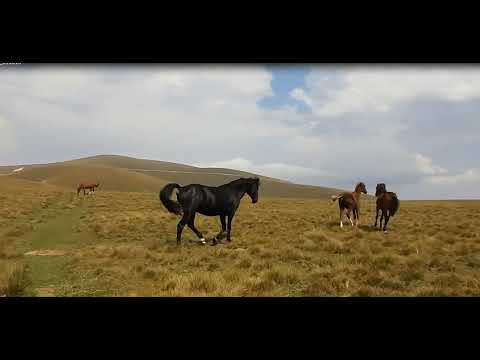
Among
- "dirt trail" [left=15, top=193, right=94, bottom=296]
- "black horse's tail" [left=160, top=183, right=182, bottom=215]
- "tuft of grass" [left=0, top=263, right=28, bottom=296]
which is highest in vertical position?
"black horse's tail" [left=160, top=183, right=182, bottom=215]

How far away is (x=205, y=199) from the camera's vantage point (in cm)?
1028

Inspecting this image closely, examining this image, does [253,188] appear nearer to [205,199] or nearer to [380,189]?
[205,199]

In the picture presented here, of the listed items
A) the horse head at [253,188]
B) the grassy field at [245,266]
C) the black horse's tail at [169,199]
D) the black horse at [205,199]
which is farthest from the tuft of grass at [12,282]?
the horse head at [253,188]

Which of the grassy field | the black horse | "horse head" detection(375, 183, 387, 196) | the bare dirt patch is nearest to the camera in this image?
the grassy field

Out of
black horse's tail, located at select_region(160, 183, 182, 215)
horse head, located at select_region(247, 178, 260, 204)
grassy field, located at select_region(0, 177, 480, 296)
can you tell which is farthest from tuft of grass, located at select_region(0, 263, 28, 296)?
horse head, located at select_region(247, 178, 260, 204)

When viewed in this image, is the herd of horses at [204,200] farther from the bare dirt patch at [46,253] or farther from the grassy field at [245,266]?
the bare dirt patch at [46,253]

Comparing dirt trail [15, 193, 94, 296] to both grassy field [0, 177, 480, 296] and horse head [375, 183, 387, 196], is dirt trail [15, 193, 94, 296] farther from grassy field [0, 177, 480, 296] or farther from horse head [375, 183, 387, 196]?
horse head [375, 183, 387, 196]

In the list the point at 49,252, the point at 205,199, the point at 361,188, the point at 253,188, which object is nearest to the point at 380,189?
the point at 361,188

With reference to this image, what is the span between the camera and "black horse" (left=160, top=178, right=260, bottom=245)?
32.7 feet
